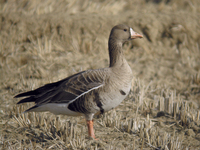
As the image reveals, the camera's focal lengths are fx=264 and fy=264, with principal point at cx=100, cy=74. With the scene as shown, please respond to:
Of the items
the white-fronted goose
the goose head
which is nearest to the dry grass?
the white-fronted goose

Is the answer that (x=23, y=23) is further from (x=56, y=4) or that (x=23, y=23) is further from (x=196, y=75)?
(x=196, y=75)

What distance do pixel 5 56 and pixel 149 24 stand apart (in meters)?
5.04

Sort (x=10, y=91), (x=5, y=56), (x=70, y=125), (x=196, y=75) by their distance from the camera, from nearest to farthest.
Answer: (x=70, y=125) → (x=10, y=91) → (x=196, y=75) → (x=5, y=56)

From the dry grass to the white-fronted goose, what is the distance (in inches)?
12.3

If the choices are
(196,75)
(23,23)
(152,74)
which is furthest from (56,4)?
(196,75)

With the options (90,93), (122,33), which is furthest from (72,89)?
(122,33)

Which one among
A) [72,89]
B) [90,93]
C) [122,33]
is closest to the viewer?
[90,93]

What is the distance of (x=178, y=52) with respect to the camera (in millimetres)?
9328

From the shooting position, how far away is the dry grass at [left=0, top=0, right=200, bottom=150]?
4473mm

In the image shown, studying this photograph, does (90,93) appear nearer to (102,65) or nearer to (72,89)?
(72,89)

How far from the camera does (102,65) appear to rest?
7961mm

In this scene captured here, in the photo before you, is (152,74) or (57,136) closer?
(57,136)

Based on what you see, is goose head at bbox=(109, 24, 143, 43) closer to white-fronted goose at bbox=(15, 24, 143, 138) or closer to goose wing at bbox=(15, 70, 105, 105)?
white-fronted goose at bbox=(15, 24, 143, 138)

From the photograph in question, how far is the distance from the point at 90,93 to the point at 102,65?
375 centimetres
